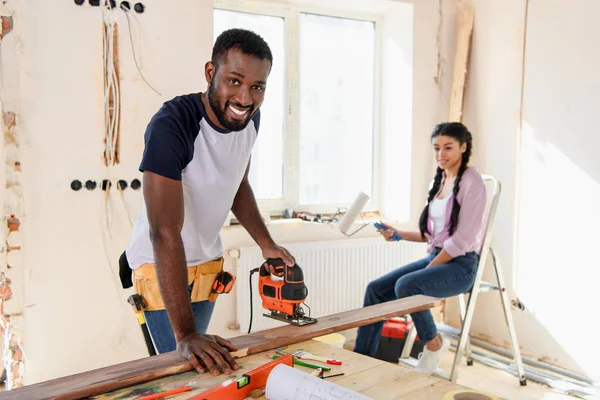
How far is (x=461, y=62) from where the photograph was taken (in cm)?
400

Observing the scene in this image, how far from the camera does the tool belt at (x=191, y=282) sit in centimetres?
167

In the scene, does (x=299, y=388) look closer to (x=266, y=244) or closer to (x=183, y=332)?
(x=183, y=332)

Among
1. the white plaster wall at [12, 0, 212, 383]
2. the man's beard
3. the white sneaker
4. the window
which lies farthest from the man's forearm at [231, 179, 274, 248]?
the window

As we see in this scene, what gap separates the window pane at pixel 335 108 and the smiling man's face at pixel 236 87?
226 cm

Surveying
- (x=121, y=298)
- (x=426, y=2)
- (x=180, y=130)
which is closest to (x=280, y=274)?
(x=180, y=130)

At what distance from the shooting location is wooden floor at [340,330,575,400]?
9.83 feet

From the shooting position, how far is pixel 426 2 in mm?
3938

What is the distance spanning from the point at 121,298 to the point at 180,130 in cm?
174

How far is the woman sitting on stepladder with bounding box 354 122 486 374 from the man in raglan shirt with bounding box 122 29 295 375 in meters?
1.21

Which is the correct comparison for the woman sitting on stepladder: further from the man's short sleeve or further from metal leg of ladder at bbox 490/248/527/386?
the man's short sleeve

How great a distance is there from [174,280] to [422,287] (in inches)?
65.2

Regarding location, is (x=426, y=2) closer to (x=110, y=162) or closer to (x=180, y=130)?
(x=110, y=162)

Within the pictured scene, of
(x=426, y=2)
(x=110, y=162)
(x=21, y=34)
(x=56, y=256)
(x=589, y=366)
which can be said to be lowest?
(x=589, y=366)

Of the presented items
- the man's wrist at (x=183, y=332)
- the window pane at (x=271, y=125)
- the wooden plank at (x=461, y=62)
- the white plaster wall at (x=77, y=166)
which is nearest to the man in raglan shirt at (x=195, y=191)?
the man's wrist at (x=183, y=332)
